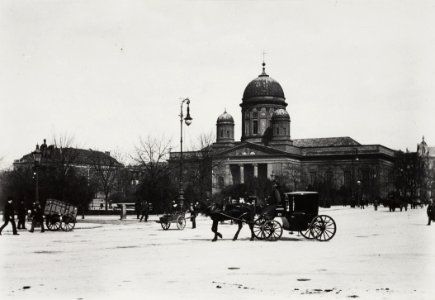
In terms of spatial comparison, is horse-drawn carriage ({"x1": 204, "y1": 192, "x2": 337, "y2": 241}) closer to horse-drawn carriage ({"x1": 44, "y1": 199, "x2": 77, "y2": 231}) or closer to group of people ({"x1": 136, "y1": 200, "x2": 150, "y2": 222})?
horse-drawn carriage ({"x1": 44, "y1": 199, "x2": 77, "y2": 231})

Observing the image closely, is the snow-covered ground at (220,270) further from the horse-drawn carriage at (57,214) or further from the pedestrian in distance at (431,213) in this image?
the pedestrian in distance at (431,213)

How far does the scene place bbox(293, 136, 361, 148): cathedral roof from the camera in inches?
5369

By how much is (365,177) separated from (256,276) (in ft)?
306

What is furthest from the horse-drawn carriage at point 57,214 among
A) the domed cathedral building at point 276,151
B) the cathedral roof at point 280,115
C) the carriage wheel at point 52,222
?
the cathedral roof at point 280,115

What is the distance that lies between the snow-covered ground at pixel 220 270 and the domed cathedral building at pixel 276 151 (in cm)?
9443

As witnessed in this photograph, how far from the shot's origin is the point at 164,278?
12.0 m

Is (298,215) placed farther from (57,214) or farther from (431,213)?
(431,213)

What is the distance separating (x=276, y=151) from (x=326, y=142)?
21530mm

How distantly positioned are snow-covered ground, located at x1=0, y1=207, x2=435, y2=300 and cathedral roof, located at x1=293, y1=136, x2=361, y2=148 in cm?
11657

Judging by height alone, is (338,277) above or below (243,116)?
below

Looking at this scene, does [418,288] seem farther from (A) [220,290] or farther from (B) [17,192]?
(B) [17,192]

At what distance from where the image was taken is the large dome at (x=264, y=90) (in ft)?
430

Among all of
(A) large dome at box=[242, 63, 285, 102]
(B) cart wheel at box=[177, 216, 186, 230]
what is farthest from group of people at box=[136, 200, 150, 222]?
(A) large dome at box=[242, 63, 285, 102]

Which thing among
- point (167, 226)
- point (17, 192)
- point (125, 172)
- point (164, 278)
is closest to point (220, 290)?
point (164, 278)
